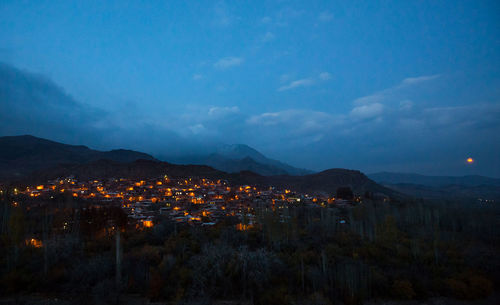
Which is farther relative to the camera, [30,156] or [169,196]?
[30,156]

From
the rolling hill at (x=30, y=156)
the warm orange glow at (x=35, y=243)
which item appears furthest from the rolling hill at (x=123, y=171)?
the warm orange glow at (x=35, y=243)

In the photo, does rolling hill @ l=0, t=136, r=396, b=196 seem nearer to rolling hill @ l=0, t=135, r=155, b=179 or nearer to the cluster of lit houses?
rolling hill @ l=0, t=135, r=155, b=179

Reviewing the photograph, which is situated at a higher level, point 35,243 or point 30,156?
point 30,156

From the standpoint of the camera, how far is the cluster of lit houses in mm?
35000

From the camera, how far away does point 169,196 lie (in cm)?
4831

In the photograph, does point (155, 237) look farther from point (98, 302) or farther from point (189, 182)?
point (189, 182)

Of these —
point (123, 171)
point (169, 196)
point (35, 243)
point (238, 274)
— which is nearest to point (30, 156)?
point (123, 171)

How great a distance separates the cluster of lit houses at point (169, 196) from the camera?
35.0 m

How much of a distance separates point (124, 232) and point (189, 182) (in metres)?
41.8

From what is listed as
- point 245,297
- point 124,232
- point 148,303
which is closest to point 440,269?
point 245,297

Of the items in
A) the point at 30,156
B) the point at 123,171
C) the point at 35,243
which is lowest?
the point at 35,243

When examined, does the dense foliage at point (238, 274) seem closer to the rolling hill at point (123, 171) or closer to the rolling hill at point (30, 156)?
the rolling hill at point (123, 171)

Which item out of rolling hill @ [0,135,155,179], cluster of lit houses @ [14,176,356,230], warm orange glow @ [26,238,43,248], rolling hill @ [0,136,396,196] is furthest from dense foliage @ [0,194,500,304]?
rolling hill @ [0,135,155,179]

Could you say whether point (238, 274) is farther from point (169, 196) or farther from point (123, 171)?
point (123, 171)
